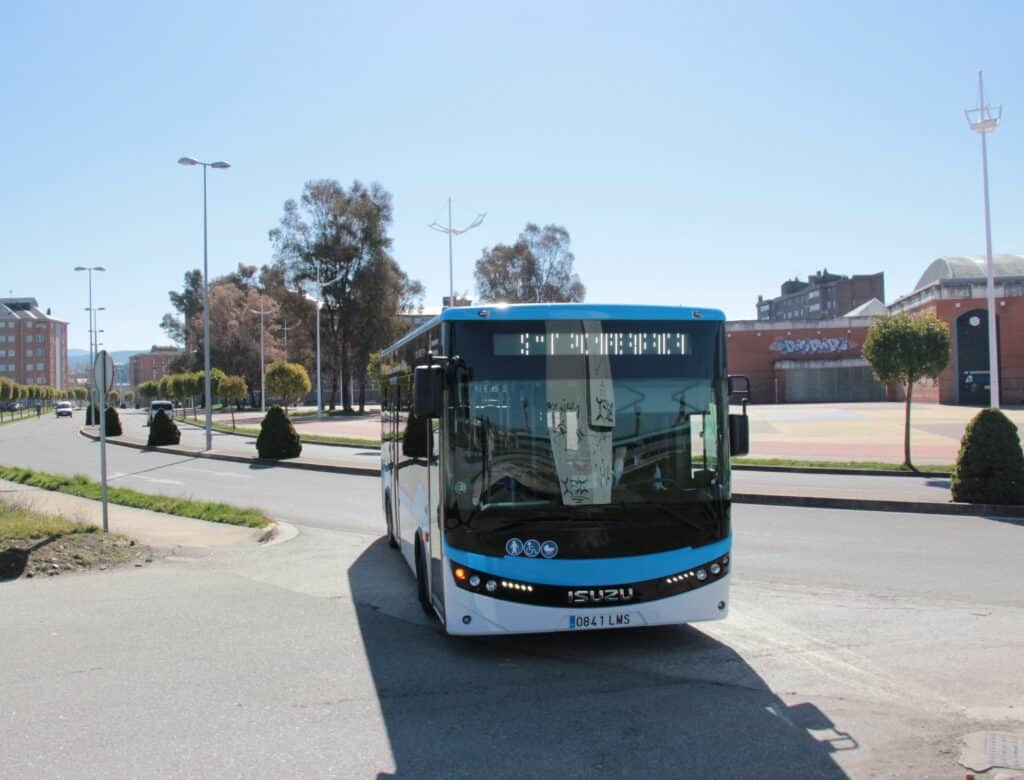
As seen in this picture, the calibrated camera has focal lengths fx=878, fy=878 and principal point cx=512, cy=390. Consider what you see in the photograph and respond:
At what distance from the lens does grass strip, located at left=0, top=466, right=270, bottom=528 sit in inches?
529

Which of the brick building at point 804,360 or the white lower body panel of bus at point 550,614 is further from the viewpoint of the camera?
the brick building at point 804,360

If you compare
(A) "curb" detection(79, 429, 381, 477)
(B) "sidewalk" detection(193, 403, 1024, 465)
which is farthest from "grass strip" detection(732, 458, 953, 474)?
(A) "curb" detection(79, 429, 381, 477)

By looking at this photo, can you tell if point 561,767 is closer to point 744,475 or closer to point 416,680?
point 416,680

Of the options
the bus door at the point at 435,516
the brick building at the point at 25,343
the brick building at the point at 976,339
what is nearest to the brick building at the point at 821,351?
the brick building at the point at 976,339

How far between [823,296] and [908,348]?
122m

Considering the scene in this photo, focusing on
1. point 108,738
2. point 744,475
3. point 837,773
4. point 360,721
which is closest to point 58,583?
point 108,738

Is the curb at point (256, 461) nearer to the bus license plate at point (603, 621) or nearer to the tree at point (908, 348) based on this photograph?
the tree at point (908, 348)

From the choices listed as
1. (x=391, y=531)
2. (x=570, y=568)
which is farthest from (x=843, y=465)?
(x=570, y=568)

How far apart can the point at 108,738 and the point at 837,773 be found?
3765mm

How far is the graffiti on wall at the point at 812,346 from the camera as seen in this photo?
231ft

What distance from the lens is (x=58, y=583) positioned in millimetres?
9156

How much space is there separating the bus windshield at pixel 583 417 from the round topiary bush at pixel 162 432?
32926mm

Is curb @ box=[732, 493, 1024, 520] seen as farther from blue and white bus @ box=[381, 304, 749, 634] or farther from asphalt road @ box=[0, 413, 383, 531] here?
blue and white bus @ box=[381, 304, 749, 634]

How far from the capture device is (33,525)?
11195 millimetres
